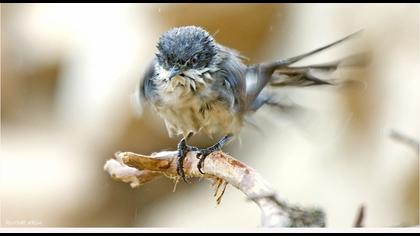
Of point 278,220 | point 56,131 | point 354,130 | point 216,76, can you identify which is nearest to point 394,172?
point 354,130

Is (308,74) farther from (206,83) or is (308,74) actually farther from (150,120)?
(150,120)

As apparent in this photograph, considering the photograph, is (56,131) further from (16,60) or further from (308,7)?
(308,7)

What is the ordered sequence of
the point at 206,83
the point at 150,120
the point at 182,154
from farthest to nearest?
the point at 150,120 → the point at 182,154 → the point at 206,83

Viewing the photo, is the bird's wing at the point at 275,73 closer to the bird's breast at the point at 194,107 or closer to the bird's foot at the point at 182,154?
the bird's breast at the point at 194,107

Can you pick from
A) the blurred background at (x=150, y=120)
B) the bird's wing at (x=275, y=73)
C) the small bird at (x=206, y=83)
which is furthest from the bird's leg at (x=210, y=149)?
the blurred background at (x=150, y=120)

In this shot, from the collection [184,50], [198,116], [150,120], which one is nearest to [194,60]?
[184,50]
